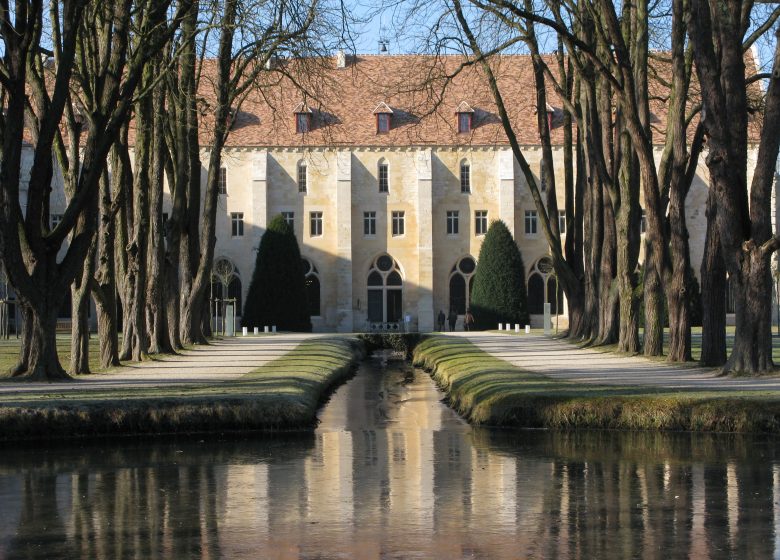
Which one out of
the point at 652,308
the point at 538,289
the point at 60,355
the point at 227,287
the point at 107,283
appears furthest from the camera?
the point at 538,289

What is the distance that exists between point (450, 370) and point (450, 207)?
3998 centimetres

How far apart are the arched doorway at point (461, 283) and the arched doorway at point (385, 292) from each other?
2.51m

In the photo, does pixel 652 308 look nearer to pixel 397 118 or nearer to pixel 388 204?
pixel 388 204

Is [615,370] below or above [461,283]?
below

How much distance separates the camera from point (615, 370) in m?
21.1

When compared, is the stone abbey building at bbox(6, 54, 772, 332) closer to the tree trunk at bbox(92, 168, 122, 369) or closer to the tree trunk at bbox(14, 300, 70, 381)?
the tree trunk at bbox(92, 168, 122, 369)

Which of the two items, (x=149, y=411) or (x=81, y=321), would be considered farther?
(x=81, y=321)

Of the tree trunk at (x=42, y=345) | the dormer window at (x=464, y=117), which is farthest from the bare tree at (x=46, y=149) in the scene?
the dormer window at (x=464, y=117)

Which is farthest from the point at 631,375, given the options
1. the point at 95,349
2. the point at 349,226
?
the point at 349,226

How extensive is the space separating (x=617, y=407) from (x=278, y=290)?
130 feet

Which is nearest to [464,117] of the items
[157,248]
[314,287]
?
[314,287]

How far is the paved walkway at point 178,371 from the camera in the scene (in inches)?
717

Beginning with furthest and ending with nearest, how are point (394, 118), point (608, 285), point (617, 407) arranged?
point (394, 118)
point (608, 285)
point (617, 407)

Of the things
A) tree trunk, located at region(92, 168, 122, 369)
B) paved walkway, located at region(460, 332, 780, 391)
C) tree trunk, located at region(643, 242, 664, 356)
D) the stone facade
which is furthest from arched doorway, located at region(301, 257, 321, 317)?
tree trunk, located at region(92, 168, 122, 369)
